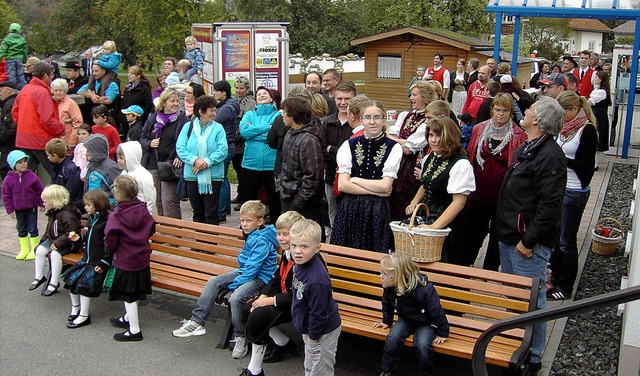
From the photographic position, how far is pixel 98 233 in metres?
6.24

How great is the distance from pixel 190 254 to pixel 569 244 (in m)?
3.74

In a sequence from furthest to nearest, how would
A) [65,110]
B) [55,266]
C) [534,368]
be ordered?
[65,110] < [55,266] < [534,368]

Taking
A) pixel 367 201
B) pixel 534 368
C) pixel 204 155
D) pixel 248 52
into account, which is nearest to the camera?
pixel 534 368

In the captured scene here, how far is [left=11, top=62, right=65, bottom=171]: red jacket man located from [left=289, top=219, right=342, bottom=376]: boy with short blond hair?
6050mm

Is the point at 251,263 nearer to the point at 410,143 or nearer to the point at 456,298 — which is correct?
the point at 456,298

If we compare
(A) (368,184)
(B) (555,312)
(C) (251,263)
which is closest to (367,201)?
(A) (368,184)

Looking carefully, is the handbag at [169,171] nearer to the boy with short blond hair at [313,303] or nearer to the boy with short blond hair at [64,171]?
the boy with short blond hair at [64,171]

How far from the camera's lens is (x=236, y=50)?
546 inches

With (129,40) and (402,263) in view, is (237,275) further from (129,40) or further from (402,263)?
(129,40)

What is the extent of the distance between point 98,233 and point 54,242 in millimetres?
800

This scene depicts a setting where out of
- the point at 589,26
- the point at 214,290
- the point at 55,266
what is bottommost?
the point at 55,266

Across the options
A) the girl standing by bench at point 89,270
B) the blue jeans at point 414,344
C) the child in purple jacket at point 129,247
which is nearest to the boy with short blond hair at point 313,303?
the blue jeans at point 414,344

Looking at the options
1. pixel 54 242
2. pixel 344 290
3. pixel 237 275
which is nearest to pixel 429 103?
pixel 344 290

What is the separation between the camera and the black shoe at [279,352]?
5.46 m
